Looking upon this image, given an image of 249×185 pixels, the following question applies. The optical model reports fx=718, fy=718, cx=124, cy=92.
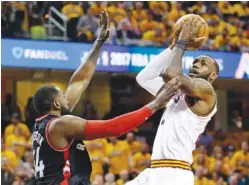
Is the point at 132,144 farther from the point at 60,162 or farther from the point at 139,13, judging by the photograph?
the point at 60,162

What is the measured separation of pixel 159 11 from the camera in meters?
17.1

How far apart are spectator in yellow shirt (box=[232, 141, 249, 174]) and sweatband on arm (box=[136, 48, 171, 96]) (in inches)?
298

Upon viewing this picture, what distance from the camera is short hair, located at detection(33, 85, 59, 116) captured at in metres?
5.58

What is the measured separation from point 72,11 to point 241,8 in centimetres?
506

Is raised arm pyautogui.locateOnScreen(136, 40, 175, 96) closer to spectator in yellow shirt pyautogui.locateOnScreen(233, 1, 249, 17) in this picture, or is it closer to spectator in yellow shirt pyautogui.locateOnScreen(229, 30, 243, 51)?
spectator in yellow shirt pyautogui.locateOnScreen(229, 30, 243, 51)

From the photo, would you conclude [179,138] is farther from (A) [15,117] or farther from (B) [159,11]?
(B) [159,11]

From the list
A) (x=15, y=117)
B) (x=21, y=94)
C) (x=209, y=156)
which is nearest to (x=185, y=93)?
(x=15, y=117)

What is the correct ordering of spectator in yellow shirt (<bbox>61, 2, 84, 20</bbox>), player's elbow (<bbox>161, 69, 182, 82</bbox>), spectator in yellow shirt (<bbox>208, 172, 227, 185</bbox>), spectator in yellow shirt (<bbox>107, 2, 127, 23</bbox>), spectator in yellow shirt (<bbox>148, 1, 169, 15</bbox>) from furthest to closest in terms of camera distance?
1. spectator in yellow shirt (<bbox>148, 1, 169, 15</bbox>)
2. spectator in yellow shirt (<bbox>107, 2, 127, 23</bbox>)
3. spectator in yellow shirt (<bbox>61, 2, 84, 20</bbox>)
4. spectator in yellow shirt (<bbox>208, 172, 227, 185</bbox>)
5. player's elbow (<bbox>161, 69, 182, 82</bbox>)

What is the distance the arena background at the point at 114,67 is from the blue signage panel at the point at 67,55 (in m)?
0.02

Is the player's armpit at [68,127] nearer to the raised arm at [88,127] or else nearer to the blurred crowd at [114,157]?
the raised arm at [88,127]

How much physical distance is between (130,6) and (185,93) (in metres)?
10.9

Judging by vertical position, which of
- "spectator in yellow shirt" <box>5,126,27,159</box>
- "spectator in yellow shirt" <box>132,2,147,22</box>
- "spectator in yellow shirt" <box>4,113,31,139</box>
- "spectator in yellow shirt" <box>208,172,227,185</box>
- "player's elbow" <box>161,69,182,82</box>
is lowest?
"spectator in yellow shirt" <box>208,172,227,185</box>

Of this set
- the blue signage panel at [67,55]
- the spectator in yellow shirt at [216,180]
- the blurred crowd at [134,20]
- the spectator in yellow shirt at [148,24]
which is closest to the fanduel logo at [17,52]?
the blue signage panel at [67,55]

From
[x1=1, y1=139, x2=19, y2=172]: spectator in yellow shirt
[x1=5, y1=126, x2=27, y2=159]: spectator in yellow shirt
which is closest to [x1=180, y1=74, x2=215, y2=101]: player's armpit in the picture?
[x1=1, y1=139, x2=19, y2=172]: spectator in yellow shirt
